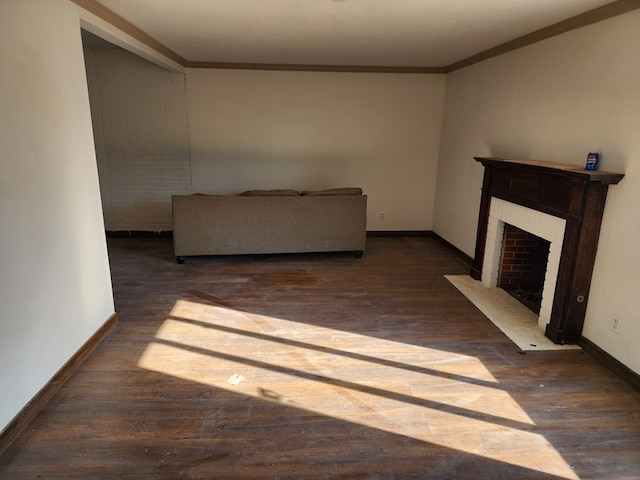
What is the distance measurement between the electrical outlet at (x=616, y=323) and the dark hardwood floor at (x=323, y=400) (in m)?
0.28

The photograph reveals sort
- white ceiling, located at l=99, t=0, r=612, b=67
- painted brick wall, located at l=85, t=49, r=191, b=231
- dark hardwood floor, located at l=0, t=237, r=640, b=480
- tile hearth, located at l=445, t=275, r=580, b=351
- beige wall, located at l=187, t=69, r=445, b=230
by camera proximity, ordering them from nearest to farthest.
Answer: dark hardwood floor, located at l=0, t=237, r=640, b=480 → white ceiling, located at l=99, t=0, r=612, b=67 → tile hearth, located at l=445, t=275, r=580, b=351 → painted brick wall, located at l=85, t=49, r=191, b=231 → beige wall, located at l=187, t=69, r=445, b=230

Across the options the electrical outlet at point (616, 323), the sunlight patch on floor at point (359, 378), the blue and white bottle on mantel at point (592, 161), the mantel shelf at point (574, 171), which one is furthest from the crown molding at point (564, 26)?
the sunlight patch on floor at point (359, 378)

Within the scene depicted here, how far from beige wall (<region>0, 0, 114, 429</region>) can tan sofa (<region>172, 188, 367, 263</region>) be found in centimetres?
163

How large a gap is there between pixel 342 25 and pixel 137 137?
11.2 feet

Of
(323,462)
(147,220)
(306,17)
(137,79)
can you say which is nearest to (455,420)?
(323,462)

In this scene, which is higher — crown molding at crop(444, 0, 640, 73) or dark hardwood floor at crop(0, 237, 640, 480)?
crown molding at crop(444, 0, 640, 73)

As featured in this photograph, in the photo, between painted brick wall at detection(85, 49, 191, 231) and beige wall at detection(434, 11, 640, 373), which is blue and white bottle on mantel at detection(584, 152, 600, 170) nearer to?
beige wall at detection(434, 11, 640, 373)

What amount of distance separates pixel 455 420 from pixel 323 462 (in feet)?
2.51

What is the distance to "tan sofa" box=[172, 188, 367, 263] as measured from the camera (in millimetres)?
4438

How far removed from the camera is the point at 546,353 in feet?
9.21

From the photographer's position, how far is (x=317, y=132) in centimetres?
561

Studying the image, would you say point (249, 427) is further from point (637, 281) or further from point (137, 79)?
point (137, 79)

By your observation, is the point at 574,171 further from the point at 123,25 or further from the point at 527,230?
the point at 123,25

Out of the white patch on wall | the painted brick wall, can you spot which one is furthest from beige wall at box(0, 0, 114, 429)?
the white patch on wall
